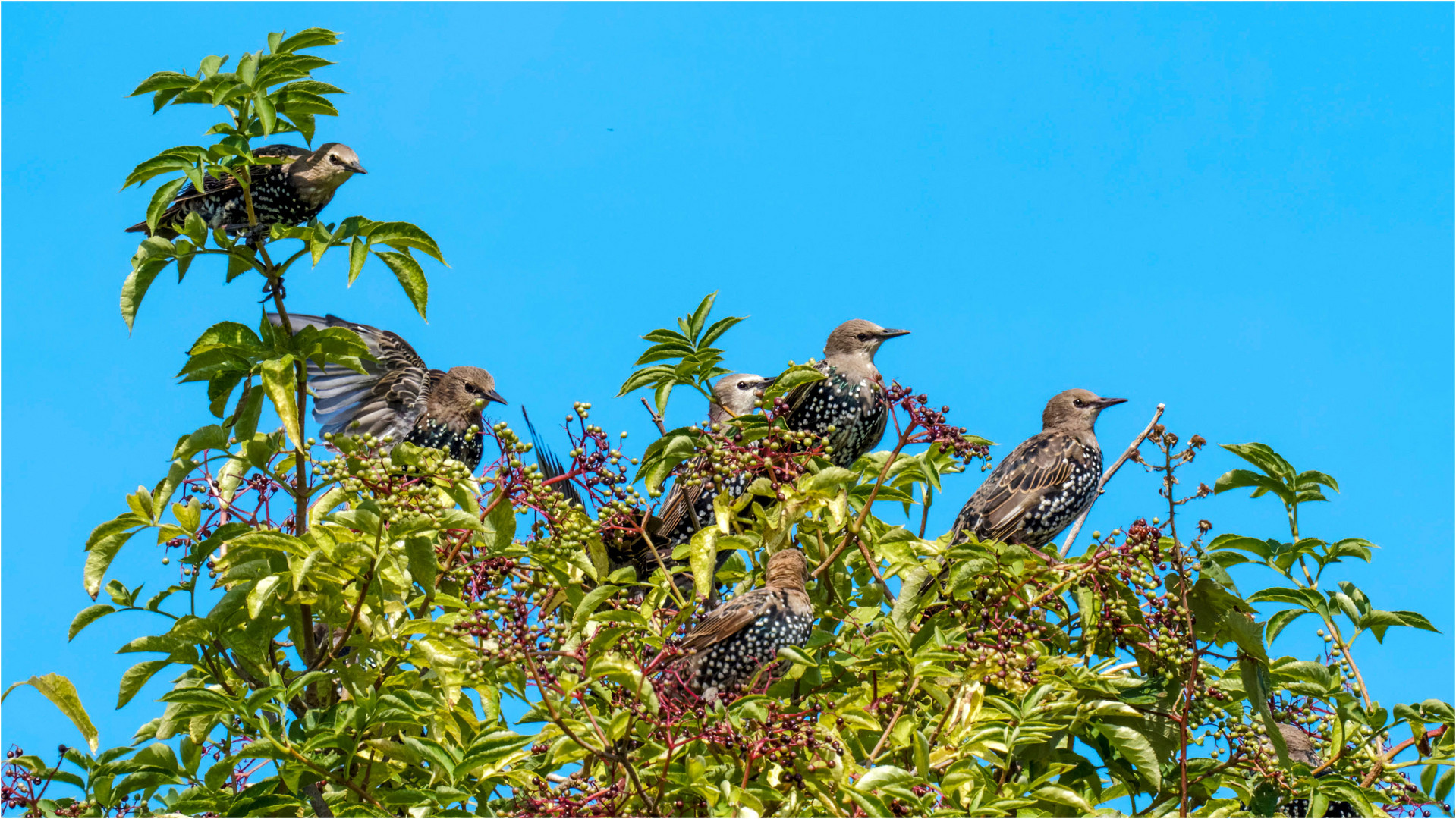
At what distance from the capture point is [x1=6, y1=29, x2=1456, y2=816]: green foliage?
4.44m

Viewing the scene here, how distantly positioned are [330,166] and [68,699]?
2578 mm

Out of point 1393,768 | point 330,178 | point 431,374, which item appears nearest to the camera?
point 1393,768

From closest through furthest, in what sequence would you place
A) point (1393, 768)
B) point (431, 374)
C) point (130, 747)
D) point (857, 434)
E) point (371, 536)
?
point (371, 536) → point (130, 747) → point (1393, 768) → point (857, 434) → point (431, 374)

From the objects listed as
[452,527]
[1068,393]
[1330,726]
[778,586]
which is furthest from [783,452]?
[1068,393]

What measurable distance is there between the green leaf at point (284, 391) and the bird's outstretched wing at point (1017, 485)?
392cm

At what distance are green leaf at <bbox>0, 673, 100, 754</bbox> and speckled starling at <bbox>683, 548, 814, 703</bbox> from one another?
7.47ft

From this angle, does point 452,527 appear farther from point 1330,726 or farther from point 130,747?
point 1330,726

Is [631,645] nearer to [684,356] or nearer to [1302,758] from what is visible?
[684,356]

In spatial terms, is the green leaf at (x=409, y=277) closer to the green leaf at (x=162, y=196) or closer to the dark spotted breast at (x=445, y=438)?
the green leaf at (x=162, y=196)

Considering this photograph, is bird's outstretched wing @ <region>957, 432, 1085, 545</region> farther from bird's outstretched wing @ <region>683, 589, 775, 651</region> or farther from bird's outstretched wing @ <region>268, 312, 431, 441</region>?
bird's outstretched wing @ <region>268, 312, 431, 441</region>

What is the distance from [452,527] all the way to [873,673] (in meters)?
1.65

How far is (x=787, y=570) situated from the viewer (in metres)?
5.62

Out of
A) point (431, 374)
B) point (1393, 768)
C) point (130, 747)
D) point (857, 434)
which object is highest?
point (431, 374)

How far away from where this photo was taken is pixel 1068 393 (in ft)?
27.0
